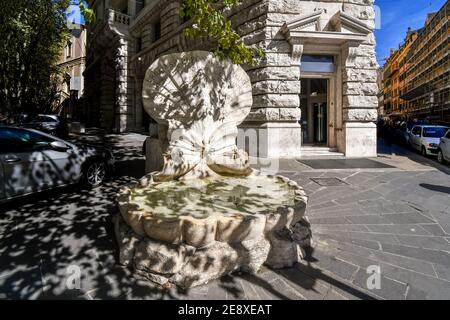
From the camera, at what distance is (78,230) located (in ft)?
12.2

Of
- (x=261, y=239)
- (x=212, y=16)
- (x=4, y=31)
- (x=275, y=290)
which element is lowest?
(x=275, y=290)

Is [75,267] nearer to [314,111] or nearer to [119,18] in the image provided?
[314,111]

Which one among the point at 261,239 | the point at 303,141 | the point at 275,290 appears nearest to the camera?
the point at 275,290

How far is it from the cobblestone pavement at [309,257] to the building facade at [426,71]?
39546 mm

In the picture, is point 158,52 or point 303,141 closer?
point 303,141

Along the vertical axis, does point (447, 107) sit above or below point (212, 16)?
above

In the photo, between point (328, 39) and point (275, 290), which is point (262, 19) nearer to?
point (328, 39)

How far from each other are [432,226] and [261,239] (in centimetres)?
278

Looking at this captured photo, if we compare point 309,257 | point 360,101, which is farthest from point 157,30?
point 309,257

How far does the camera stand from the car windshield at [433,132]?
11.9 meters

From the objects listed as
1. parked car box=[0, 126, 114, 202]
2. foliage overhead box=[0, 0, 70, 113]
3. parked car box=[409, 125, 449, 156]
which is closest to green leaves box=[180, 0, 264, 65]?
parked car box=[0, 126, 114, 202]

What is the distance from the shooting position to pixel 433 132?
1212cm

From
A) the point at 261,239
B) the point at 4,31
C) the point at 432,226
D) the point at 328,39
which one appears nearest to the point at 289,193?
the point at 261,239

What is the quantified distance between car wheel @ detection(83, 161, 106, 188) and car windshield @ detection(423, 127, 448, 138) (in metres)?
13.1
